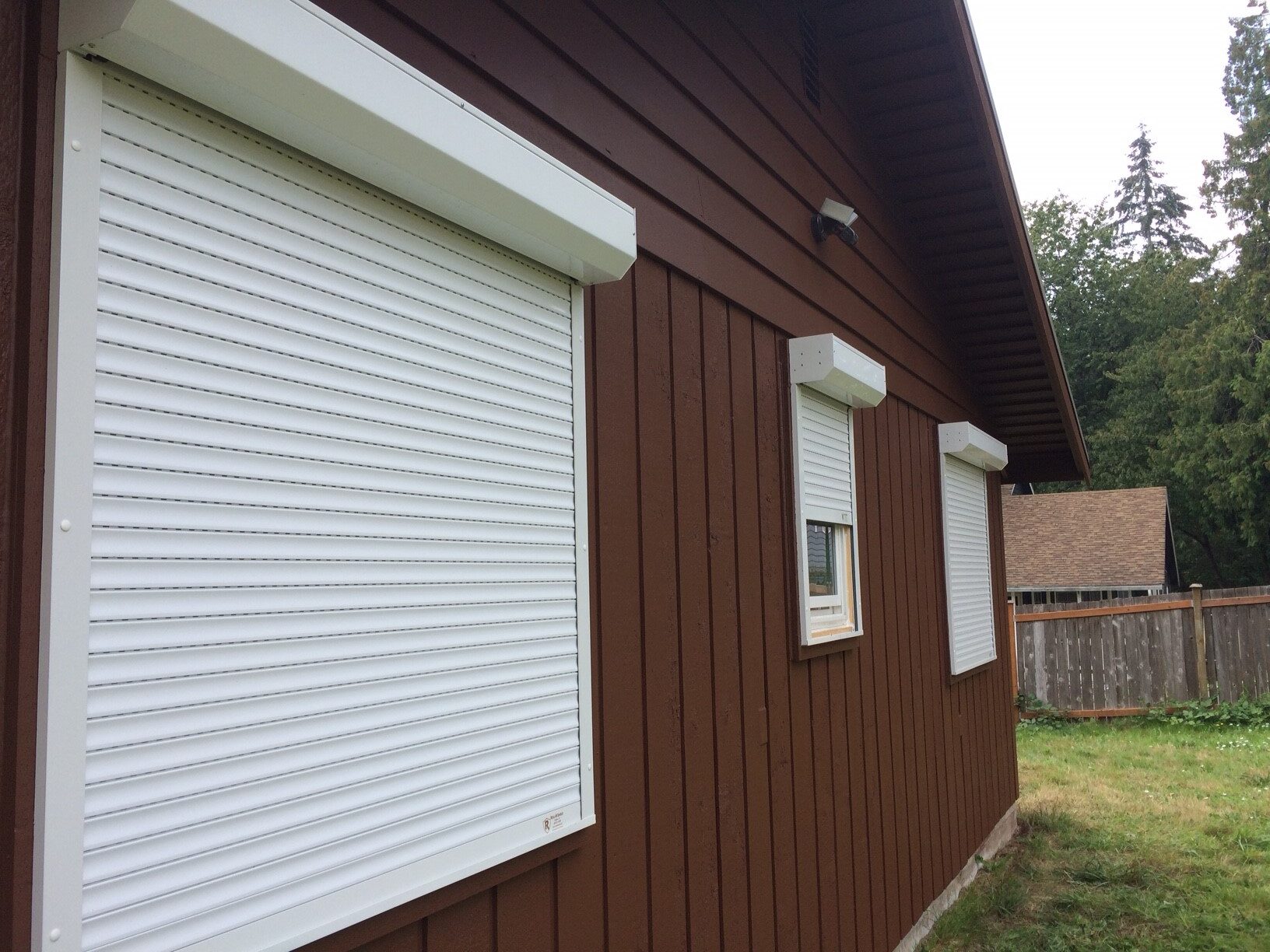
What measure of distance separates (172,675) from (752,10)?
339 centimetres

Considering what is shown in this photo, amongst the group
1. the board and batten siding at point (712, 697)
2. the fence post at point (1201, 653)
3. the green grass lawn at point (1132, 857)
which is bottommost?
the green grass lawn at point (1132, 857)

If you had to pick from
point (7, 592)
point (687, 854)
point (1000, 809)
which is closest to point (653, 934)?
point (687, 854)

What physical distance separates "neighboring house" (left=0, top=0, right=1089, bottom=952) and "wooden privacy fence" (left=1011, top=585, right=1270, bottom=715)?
1020cm

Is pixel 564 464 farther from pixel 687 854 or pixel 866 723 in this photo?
pixel 866 723

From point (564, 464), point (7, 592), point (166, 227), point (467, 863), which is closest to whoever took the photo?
point (7, 592)

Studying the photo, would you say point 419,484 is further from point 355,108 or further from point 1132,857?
point 1132,857

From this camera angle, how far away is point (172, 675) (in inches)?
56.2

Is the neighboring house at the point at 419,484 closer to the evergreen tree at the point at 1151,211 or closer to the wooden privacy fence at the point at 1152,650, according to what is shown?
the wooden privacy fence at the point at 1152,650

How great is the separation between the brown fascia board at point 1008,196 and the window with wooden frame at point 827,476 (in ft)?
4.53

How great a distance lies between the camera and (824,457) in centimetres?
414

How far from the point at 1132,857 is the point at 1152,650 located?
693 cm

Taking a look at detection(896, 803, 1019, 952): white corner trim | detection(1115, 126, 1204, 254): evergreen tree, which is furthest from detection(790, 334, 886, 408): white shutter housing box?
detection(1115, 126, 1204, 254): evergreen tree

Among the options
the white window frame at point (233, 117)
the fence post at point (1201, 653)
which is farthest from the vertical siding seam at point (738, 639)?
the fence post at point (1201, 653)

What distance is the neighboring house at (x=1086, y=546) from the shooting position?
18922 mm
